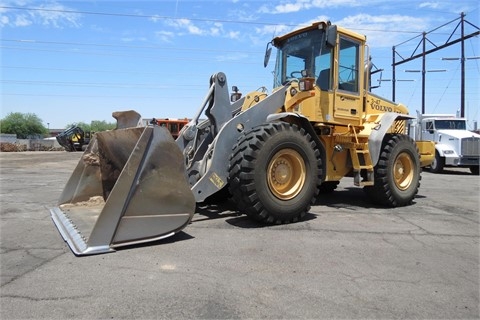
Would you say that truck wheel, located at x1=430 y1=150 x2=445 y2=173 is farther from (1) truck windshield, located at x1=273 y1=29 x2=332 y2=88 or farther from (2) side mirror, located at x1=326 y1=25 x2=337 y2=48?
(2) side mirror, located at x1=326 y1=25 x2=337 y2=48

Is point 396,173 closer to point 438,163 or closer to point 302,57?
point 302,57

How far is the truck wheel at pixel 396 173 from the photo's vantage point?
24.3 ft

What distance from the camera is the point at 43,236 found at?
5180 mm

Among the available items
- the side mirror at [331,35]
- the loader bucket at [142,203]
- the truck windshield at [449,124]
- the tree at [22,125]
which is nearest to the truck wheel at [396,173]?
the side mirror at [331,35]

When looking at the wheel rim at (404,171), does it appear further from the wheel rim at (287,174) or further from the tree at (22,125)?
the tree at (22,125)

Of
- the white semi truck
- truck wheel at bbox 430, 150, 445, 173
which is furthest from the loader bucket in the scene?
truck wheel at bbox 430, 150, 445, 173

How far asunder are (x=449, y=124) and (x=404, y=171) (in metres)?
12.0

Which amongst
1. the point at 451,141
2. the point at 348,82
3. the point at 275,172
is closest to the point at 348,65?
the point at 348,82

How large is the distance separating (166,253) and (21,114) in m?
97.9

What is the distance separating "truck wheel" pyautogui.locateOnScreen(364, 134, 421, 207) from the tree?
90147 mm

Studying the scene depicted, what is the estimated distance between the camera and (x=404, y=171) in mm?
8148

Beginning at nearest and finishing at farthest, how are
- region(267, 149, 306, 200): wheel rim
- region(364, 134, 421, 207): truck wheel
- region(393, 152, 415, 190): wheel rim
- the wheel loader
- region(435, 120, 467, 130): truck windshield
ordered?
the wheel loader → region(267, 149, 306, 200): wheel rim → region(364, 134, 421, 207): truck wheel → region(393, 152, 415, 190): wheel rim → region(435, 120, 467, 130): truck windshield

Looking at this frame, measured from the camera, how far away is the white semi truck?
16875 millimetres

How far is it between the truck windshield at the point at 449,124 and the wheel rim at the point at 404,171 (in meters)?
11.6
